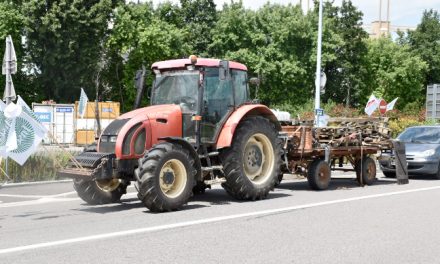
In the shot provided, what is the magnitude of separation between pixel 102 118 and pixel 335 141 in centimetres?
2095

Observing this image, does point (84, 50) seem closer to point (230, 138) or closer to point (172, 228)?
point (230, 138)

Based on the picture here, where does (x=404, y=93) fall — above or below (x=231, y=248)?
above

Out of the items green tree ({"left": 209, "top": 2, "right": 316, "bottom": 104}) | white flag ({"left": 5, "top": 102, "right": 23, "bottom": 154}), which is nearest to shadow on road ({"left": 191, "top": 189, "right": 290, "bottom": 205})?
white flag ({"left": 5, "top": 102, "right": 23, "bottom": 154})

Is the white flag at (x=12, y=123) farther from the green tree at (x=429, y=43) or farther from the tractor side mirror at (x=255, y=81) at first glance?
the green tree at (x=429, y=43)

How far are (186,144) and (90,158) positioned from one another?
163 centimetres

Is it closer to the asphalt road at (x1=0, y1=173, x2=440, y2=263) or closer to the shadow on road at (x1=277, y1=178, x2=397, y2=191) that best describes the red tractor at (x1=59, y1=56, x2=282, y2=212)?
the asphalt road at (x1=0, y1=173, x2=440, y2=263)

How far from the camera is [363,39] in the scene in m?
55.6

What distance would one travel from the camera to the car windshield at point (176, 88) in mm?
10961

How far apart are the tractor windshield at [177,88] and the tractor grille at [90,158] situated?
5.75 feet

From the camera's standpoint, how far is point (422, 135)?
1892 cm

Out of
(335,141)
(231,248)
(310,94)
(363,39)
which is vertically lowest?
(231,248)

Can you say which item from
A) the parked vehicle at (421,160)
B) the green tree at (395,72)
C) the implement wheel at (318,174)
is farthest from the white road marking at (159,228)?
the green tree at (395,72)

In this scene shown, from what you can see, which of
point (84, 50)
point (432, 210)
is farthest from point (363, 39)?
point (432, 210)

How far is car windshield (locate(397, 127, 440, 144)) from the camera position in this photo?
1850cm
